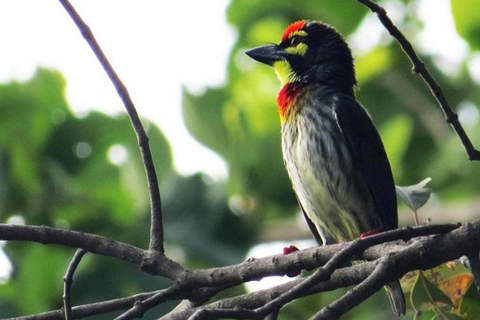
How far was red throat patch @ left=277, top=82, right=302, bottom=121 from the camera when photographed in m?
5.33

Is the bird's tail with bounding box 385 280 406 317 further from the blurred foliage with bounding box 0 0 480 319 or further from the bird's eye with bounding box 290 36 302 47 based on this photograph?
the bird's eye with bounding box 290 36 302 47

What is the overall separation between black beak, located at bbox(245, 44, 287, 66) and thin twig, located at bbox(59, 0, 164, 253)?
2583mm

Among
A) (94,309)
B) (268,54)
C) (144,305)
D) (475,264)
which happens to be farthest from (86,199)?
(475,264)

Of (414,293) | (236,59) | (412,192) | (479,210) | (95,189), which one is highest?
(236,59)

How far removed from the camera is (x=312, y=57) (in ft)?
18.6

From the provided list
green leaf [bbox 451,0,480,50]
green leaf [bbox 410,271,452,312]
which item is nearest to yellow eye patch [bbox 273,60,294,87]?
green leaf [bbox 451,0,480,50]

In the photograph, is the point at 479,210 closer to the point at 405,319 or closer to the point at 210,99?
the point at 405,319

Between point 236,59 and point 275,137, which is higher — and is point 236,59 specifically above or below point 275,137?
above

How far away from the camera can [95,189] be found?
6160 millimetres

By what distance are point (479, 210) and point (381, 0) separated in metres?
1.71

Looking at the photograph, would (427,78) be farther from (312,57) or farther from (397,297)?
(312,57)

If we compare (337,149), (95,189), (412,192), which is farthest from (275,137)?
(412,192)

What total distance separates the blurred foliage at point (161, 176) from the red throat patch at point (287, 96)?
0.68m

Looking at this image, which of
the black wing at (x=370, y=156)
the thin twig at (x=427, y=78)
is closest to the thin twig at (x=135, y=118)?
the thin twig at (x=427, y=78)
